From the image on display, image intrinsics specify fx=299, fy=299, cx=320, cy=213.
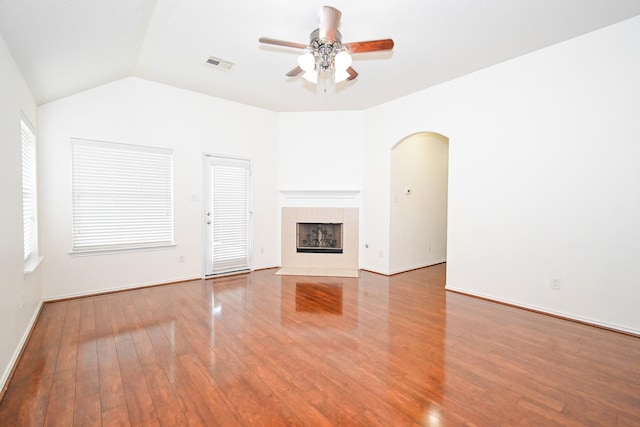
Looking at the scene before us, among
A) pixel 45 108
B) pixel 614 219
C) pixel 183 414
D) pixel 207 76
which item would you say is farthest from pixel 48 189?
pixel 614 219

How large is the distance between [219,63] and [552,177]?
4.10m

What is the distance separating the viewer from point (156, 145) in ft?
14.2

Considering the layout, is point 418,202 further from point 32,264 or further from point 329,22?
point 32,264

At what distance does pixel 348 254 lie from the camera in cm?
555

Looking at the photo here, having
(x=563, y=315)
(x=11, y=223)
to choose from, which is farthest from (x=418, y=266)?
(x=11, y=223)

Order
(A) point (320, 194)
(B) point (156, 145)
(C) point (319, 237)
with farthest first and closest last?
(C) point (319, 237), (A) point (320, 194), (B) point (156, 145)

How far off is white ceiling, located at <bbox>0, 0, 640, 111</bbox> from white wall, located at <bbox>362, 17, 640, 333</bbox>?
31cm

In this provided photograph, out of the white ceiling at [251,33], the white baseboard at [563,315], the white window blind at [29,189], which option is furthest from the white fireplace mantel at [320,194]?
the white window blind at [29,189]

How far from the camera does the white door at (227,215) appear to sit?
4.87 m

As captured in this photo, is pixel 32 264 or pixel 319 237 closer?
pixel 32 264

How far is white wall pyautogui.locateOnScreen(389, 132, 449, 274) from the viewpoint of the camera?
522cm

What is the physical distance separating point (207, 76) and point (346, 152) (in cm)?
264

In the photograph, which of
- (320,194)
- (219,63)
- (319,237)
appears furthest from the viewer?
(319,237)

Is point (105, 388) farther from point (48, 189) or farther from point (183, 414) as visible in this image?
point (48, 189)
